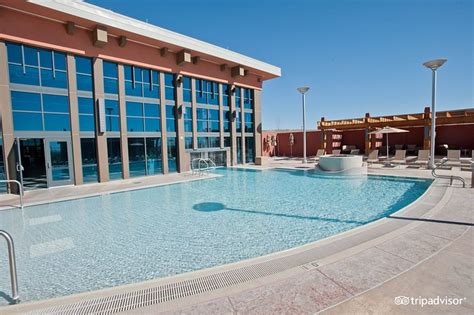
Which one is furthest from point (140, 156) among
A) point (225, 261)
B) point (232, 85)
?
point (225, 261)

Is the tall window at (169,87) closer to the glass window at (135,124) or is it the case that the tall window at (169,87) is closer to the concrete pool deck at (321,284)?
the glass window at (135,124)

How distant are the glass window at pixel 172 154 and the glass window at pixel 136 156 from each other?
5.73 ft

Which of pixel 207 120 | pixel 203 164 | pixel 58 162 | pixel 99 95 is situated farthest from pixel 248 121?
pixel 58 162

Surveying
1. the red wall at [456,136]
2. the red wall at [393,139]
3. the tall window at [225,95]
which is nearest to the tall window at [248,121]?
the tall window at [225,95]

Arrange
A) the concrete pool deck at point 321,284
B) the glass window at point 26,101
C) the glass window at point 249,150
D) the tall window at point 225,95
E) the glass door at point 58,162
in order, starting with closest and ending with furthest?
the concrete pool deck at point 321,284 → the glass window at point 26,101 → the glass door at point 58,162 → the tall window at point 225,95 → the glass window at point 249,150

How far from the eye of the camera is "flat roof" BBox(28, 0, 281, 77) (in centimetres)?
1061

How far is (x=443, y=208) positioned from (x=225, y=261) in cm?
572

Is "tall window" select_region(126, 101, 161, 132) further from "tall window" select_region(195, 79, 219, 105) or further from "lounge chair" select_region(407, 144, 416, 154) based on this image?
"lounge chair" select_region(407, 144, 416, 154)

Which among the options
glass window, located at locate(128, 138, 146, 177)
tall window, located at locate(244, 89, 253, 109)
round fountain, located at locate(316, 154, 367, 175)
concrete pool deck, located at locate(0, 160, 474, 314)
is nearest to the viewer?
concrete pool deck, located at locate(0, 160, 474, 314)

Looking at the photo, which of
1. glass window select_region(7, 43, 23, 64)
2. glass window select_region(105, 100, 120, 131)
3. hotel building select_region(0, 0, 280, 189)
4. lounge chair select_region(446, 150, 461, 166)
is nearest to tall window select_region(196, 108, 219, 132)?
hotel building select_region(0, 0, 280, 189)

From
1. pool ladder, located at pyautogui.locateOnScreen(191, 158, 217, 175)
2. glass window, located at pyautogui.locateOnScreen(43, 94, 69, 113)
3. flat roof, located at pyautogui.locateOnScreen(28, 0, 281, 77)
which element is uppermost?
flat roof, located at pyautogui.locateOnScreen(28, 0, 281, 77)

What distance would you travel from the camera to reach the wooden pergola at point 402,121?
17656 mm

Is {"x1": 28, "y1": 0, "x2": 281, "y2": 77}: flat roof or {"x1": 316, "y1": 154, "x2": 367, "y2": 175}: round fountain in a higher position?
{"x1": 28, "y1": 0, "x2": 281, "y2": 77}: flat roof

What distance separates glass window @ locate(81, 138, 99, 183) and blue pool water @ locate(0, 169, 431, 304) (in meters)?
3.45
